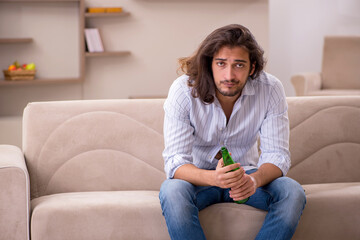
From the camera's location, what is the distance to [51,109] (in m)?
2.38

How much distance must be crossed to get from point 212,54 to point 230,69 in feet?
0.33

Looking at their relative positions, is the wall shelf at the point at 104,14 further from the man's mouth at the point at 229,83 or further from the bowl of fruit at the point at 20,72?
the man's mouth at the point at 229,83

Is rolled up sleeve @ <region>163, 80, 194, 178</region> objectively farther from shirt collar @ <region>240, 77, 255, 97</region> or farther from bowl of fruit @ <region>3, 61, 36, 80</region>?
bowl of fruit @ <region>3, 61, 36, 80</region>

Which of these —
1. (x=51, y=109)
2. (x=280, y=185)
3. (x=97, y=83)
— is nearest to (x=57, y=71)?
(x=97, y=83)

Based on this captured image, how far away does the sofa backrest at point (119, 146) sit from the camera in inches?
91.7

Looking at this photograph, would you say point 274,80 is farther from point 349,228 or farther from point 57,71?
point 57,71

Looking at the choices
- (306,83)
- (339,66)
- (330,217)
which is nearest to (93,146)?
(330,217)

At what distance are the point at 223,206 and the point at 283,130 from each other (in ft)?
1.28

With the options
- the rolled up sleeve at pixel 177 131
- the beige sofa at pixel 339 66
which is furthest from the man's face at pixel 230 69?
the beige sofa at pixel 339 66

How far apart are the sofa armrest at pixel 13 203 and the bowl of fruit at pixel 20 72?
2.83 metres

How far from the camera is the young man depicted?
1.82 meters

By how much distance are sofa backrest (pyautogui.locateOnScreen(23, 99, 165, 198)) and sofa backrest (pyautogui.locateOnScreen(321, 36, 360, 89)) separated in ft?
10.6

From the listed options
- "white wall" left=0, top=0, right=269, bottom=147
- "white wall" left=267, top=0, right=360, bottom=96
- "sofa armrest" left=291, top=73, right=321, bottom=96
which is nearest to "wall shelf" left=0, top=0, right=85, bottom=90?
"white wall" left=0, top=0, right=269, bottom=147

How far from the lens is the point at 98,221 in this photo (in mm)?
1957
